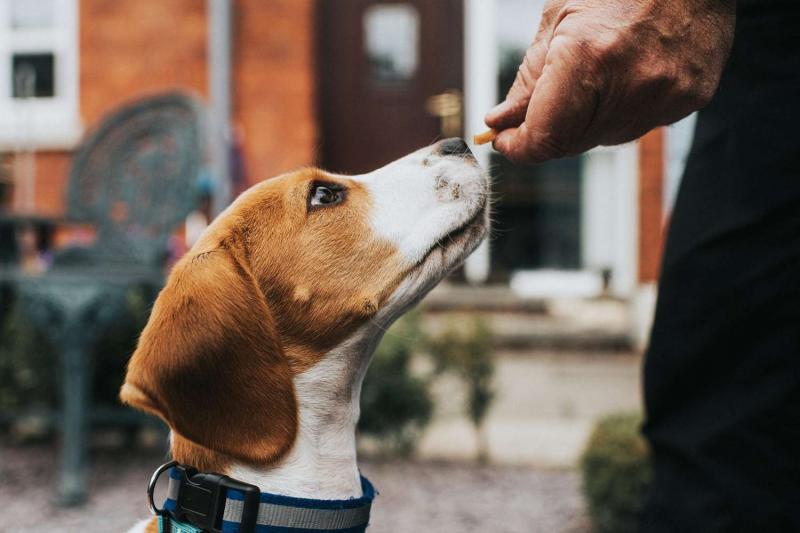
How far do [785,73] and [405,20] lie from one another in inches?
259

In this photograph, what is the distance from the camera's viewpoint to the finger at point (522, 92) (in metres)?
1.60

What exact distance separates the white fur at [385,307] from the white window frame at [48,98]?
6568 millimetres

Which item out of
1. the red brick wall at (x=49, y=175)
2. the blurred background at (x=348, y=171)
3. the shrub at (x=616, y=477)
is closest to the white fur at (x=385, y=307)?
the blurred background at (x=348, y=171)

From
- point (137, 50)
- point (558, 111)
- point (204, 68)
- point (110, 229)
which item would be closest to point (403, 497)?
point (110, 229)

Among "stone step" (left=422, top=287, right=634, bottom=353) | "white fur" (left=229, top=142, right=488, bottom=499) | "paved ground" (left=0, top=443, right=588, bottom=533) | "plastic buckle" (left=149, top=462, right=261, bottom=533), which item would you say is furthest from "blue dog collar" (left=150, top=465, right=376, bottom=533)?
"stone step" (left=422, top=287, right=634, bottom=353)

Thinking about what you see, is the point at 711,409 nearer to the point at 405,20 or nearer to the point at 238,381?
the point at 238,381

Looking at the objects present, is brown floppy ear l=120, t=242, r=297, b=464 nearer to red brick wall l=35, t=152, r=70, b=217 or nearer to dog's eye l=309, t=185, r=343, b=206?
dog's eye l=309, t=185, r=343, b=206

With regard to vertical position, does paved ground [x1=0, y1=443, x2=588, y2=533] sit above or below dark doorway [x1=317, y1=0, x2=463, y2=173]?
below

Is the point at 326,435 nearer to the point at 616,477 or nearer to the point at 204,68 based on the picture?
the point at 616,477

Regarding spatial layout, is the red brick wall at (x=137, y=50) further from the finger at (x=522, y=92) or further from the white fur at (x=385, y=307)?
the finger at (x=522, y=92)

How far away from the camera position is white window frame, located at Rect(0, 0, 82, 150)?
7812 millimetres

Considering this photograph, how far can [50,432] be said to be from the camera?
14.8 ft

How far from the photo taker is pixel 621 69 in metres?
1.41

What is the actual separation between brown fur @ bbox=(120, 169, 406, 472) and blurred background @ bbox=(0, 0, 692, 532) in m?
0.74
